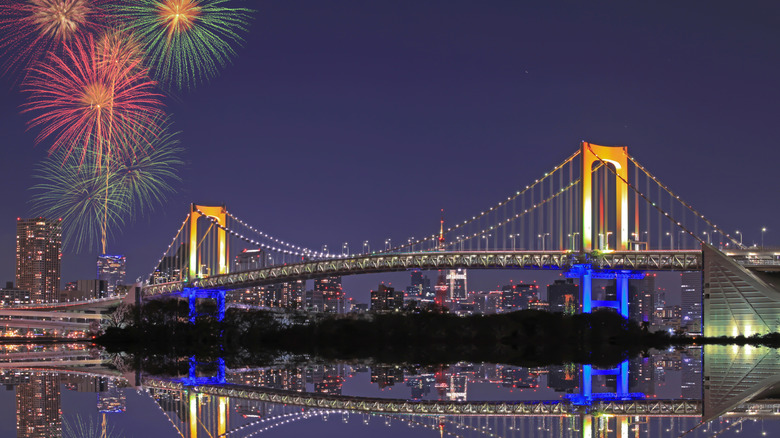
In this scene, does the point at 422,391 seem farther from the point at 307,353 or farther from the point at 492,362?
the point at 307,353

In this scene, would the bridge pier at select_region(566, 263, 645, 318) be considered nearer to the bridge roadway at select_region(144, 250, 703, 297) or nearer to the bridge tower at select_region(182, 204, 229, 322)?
the bridge roadway at select_region(144, 250, 703, 297)

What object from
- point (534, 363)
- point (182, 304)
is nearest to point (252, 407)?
point (534, 363)

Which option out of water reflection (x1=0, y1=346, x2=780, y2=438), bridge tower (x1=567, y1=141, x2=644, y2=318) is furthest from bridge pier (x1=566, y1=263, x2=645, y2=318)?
water reflection (x1=0, y1=346, x2=780, y2=438)

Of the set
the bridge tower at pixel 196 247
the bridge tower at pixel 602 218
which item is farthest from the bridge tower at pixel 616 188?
the bridge tower at pixel 196 247

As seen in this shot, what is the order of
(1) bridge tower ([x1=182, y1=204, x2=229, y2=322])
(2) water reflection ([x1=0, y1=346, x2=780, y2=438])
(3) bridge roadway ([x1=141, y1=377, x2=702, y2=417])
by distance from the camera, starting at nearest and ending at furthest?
(2) water reflection ([x1=0, y1=346, x2=780, y2=438]) < (3) bridge roadway ([x1=141, y1=377, x2=702, y2=417]) < (1) bridge tower ([x1=182, y1=204, x2=229, y2=322])

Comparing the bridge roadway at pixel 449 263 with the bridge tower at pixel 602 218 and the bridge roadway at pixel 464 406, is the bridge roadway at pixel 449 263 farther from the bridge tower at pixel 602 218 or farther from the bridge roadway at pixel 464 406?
the bridge roadway at pixel 464 406

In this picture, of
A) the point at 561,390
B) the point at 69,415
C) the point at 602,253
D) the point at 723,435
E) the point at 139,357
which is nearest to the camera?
the point at 723,435
